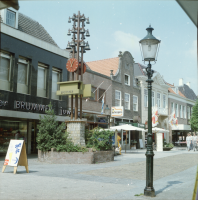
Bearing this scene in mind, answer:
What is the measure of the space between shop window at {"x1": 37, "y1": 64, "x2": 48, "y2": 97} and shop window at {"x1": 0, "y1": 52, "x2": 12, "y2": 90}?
2749 millimetres

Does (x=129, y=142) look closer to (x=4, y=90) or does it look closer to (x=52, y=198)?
(x=4, y=90)

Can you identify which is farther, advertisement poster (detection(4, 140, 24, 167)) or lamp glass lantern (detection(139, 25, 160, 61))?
advertisement poster (detection(4, 140, 24, 167))

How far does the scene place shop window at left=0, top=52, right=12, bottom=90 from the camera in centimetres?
1628

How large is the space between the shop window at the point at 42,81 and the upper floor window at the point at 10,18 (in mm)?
3241

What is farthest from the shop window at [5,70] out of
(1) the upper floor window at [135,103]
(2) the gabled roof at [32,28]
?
(1) the upper floor window at [135,103]

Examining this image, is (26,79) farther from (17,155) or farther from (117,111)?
(117,111)

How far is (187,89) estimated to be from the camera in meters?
49.6

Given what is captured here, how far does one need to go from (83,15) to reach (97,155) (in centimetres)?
751

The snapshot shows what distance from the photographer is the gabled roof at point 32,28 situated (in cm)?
1969

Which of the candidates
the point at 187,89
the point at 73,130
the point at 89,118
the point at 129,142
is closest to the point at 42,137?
the point at 73,130

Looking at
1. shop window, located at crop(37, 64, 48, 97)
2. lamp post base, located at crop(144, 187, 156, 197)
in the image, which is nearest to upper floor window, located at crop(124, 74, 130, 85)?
shop window, located at crop(37, 64, 48, 97)

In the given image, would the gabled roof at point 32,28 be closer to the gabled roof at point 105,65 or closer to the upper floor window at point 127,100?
the gabled roof at point 105,65

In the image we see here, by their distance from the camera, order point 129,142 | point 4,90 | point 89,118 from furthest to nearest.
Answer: point 129,142 → point 89,118 → point 4,90

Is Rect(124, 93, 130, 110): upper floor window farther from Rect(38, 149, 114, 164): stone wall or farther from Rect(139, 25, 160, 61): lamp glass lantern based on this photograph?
Rect(139, 25, 160, 61): lamp glass lantern
